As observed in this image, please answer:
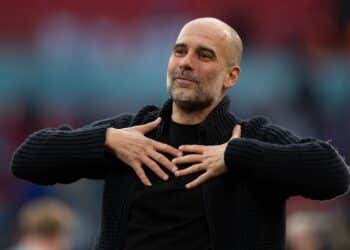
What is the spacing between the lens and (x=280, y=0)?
1373cm

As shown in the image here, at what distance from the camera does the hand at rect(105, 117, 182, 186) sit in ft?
17.9

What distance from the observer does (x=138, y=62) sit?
13406 mm

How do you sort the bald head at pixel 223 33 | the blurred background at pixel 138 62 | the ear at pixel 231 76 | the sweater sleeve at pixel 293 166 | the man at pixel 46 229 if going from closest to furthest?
the sweater sleeve at pixel 293 166, the bald head at pixel 223 33, the ear at pixel 231 76, the man at pixel 46 229, the blurred background at pixel 138 62

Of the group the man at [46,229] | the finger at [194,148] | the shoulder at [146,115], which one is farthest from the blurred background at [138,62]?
the finger at [194,148]

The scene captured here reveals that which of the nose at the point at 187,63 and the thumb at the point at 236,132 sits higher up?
the nose at the point at 187,63

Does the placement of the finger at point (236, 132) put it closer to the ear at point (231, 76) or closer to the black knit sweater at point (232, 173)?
the black knit sweater at point (232, 173)

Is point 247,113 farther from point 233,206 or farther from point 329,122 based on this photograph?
point 233,206

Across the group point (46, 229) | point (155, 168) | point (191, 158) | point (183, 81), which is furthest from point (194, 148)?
point (46, 229)

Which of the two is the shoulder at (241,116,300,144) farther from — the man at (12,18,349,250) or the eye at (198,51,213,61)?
the eye at (198,51,213,61)

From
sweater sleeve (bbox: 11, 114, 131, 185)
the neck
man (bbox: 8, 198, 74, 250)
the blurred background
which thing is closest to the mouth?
the neck

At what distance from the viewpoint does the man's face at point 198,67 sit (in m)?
5.55

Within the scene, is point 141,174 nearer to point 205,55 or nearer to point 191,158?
point 191,158

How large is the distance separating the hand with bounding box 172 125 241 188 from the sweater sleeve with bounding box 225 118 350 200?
38 millimetres

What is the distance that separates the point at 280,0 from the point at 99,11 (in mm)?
1816
